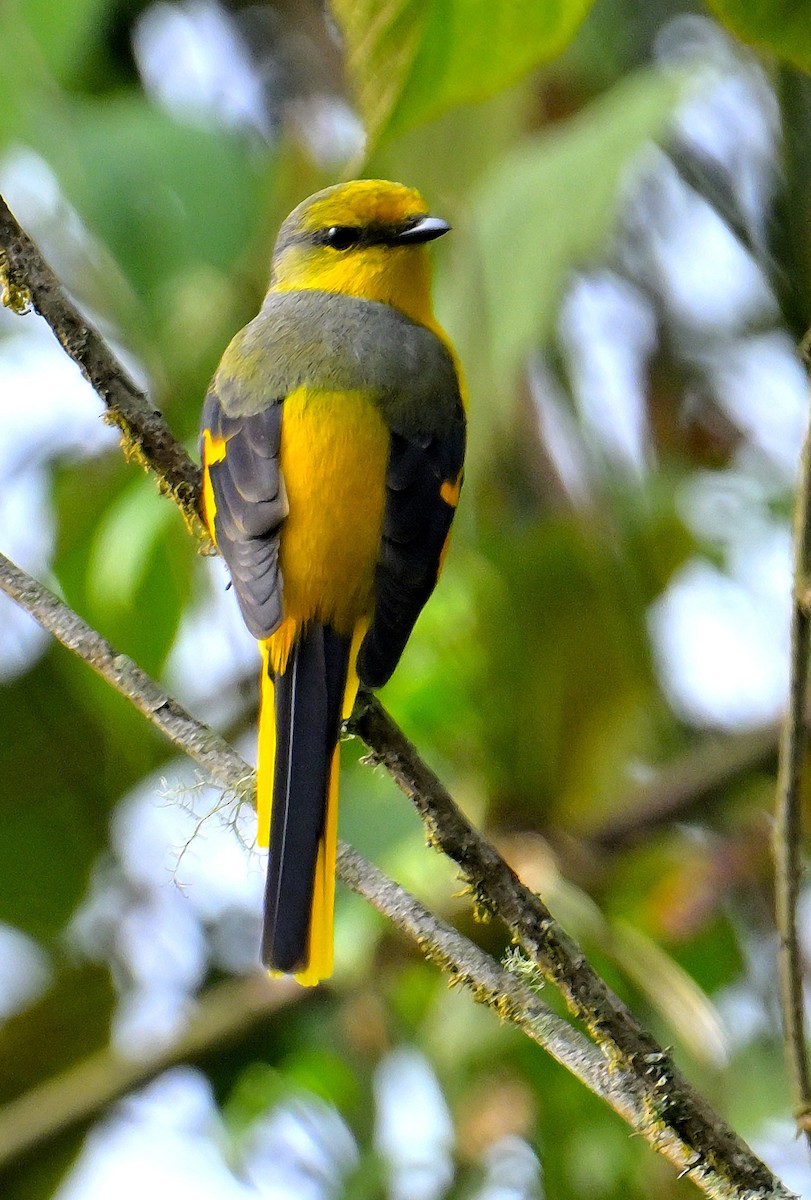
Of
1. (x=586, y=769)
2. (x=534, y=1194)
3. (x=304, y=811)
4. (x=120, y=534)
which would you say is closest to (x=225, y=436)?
(x=120, y=534)

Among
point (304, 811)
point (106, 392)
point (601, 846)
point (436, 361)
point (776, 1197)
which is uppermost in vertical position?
point (436, 361)

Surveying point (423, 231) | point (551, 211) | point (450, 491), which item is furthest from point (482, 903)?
point (423, 231)

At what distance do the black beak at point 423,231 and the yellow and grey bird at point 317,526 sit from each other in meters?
0.28

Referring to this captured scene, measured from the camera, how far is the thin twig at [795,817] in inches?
70.5

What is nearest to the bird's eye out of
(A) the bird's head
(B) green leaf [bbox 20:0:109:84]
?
(A) the bird's head

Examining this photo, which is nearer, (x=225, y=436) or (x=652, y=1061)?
(x=652, y=1061)

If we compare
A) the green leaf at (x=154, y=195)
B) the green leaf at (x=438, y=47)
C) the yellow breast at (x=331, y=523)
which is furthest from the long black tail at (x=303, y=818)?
the green leaf at (x=438, y=47)

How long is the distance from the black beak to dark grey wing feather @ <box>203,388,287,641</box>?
33.1 inches

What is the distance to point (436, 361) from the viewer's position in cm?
307

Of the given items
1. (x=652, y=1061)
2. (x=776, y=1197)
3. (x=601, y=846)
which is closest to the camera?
(x=776, y=1197)

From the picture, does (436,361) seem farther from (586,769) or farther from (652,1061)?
(652,1061)

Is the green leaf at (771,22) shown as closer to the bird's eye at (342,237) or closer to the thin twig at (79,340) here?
the thin twig at (79,340)

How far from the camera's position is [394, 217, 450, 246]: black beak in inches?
129

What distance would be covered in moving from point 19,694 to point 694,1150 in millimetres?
2614
